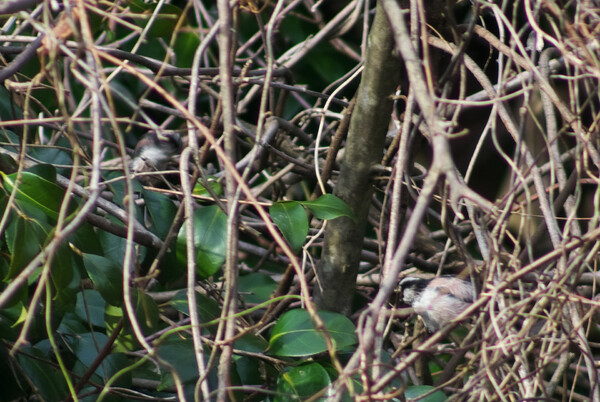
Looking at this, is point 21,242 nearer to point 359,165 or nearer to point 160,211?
point 160,211

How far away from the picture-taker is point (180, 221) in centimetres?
167

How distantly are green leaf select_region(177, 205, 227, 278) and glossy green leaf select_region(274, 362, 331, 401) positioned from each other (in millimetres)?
302

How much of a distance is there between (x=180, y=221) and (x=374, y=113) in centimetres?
56

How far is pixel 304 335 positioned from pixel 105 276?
0.47 meters

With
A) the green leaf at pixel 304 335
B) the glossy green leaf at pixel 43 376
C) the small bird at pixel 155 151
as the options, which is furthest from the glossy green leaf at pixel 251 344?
the small bird at pixel 155 151

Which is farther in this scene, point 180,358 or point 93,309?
point 93,309

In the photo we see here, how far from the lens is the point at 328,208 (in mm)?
1619

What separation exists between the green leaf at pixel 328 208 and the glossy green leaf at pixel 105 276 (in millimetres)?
465

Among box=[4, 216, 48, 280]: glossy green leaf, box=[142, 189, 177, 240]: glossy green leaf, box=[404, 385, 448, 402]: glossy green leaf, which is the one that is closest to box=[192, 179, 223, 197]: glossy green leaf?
box=[142, 189, 177, 240]: glossy green leaf

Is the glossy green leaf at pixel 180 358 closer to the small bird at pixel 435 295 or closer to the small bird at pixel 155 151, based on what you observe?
the small bird at pixel 435 295

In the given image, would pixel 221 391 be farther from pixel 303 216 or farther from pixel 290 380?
pixel 303 216

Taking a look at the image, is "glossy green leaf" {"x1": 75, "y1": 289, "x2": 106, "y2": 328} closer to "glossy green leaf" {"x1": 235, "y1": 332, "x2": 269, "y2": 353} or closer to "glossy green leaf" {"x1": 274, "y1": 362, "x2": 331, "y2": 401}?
"glossy green leaf" {"x1": 235, "y1": 332, "x2": 269, "y2": 353}

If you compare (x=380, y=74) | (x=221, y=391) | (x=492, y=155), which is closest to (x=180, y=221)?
(x=380, y=74)

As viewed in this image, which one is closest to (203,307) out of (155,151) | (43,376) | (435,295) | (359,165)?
(43,376)
